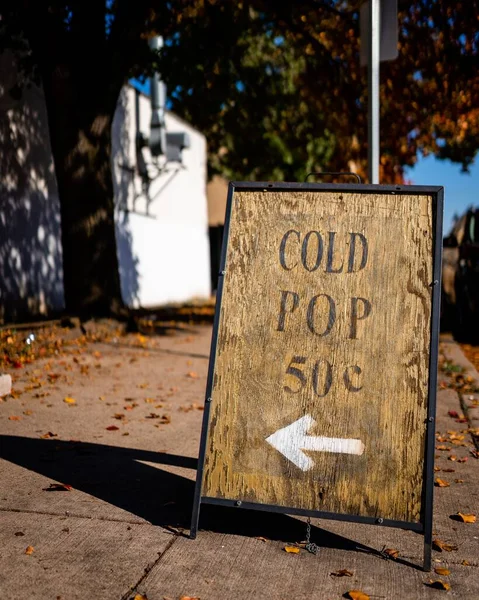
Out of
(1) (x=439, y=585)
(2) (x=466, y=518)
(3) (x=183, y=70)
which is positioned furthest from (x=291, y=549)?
(3) (x=183, y=70)

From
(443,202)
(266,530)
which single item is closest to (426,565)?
(266,530)

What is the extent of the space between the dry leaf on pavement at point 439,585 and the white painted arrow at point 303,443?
2.20ft

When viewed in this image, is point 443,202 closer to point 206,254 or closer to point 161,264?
point 161,264

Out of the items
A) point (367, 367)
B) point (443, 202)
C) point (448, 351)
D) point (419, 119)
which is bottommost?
point (448, 351)

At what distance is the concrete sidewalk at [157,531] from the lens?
345 centimetres

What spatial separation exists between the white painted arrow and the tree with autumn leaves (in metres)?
8.79

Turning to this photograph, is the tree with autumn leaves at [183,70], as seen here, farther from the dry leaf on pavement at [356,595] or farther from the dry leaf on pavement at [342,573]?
the dry leaf on pavement at [356,595]

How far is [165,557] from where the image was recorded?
3.74m

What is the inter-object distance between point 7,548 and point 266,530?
132cm

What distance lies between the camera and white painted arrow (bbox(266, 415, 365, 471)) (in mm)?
3898

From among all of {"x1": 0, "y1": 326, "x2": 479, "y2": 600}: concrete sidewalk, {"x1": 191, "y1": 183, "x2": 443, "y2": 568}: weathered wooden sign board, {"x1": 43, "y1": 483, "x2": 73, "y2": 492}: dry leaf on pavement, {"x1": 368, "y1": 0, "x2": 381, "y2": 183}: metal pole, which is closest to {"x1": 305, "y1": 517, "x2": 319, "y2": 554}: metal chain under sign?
{"x1": 0, "y1": 326, "x2": 479, "y2": 600}: concrete sidewalk

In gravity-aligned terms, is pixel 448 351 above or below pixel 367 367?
below

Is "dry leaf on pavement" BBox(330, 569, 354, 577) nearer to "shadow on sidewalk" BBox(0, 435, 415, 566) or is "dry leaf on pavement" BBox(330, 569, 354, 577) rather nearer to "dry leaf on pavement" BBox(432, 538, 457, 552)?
"shadow on sidewalk" BBox(0, 435, 415, 566)

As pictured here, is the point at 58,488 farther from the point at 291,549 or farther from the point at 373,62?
the point at 373,62
